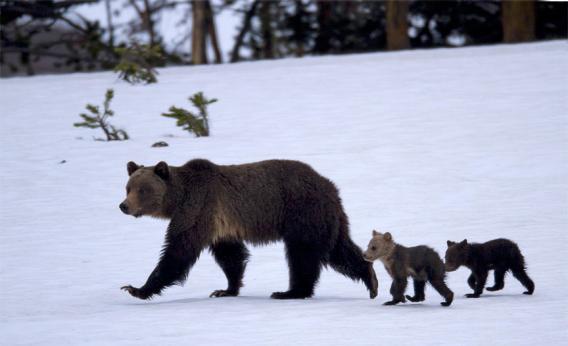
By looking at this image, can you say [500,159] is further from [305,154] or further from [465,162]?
[305,154]

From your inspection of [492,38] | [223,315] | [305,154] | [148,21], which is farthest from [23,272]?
[148,21]

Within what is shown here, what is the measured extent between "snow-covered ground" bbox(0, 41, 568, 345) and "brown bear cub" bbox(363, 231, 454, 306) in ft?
0.73

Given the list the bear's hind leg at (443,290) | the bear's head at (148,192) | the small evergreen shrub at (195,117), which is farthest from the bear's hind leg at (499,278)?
the small evergreen shrub at (195,117)

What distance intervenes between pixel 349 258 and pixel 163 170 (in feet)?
6.57

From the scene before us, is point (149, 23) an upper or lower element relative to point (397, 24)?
upper

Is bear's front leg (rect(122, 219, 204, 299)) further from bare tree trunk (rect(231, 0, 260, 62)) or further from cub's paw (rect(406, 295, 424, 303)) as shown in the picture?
bare tree trunk (rect(231, 0, 260, 62))

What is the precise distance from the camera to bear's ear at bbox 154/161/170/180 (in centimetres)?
1011

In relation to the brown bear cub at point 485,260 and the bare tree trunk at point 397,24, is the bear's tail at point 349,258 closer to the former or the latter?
the brown bear cub at point 485,260

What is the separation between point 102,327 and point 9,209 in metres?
7.06

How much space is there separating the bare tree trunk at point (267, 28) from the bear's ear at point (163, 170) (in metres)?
27.4

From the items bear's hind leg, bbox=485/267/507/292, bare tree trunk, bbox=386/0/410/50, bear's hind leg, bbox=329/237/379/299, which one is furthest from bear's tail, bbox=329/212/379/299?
bare tree trunk, bbox=386/0/410/50

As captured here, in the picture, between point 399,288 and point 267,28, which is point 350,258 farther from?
point 267,28

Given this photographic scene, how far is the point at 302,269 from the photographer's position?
9.98 m

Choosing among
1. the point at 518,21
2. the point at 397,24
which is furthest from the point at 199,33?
the point at 518,21
